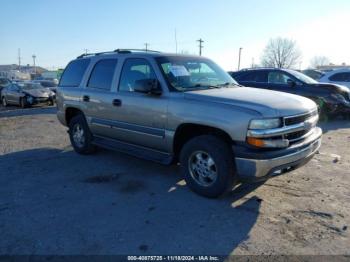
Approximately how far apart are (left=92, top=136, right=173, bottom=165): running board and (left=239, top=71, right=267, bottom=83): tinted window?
6.73 meters

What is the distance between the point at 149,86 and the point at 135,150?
1219mm

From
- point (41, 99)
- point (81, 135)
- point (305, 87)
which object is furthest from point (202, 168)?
point (41, 99)

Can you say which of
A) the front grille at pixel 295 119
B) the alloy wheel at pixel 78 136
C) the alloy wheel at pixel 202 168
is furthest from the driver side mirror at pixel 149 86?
the alloy wheel at pixel 78 136

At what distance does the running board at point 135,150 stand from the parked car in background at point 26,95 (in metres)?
13.9

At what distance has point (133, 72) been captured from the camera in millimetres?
5578

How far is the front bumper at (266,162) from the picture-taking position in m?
3.93

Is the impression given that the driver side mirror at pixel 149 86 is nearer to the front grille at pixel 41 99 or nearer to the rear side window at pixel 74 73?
the rear side window at pixel 74 73

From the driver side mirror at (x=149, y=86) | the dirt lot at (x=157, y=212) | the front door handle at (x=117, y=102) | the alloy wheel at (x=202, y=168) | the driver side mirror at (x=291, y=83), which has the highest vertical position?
the driver side mirror at (x=291, y=83)

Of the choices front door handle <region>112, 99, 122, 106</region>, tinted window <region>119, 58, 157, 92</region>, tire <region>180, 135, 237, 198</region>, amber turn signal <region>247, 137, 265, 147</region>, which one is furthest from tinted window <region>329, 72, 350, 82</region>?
amber turn signal <region>247, 137, 265, 147</region>

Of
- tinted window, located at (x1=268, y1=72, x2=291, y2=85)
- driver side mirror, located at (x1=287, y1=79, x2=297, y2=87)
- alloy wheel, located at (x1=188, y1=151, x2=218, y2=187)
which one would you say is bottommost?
alloy wheel, located at (x1=188, y1=151, x2=218, y2=187)

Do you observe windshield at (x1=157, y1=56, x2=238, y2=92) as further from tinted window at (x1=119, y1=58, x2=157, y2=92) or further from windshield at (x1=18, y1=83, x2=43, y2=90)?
windshield at (x1=18, y1=83, x2=43, y2=90)

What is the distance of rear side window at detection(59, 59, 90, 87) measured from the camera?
6836mm

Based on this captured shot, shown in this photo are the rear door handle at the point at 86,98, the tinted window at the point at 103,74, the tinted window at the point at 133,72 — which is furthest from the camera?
the rear door handle at the point at 86,98

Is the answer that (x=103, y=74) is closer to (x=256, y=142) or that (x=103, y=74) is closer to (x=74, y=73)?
(x=74, y=73)
